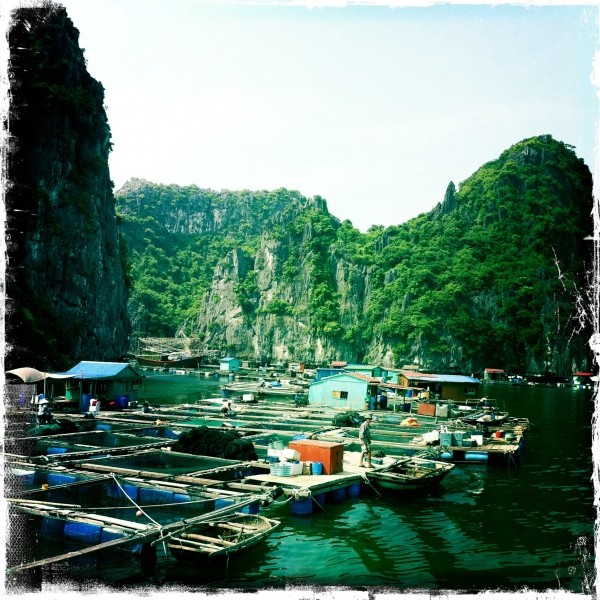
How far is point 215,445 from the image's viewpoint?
24.7 m

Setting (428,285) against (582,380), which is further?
(428,285)

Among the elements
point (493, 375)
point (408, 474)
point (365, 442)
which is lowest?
point (493, 375)

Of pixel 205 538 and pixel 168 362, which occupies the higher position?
pixel 205 538

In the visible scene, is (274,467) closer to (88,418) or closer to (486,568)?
(486,568)

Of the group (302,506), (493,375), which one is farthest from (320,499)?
(493,375)

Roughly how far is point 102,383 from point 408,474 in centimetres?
2238

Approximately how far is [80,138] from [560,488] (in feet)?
236

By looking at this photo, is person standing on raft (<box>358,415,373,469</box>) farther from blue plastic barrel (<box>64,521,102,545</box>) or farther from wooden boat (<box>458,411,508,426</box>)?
wooden boat (<box>458,411,508,426</box>)

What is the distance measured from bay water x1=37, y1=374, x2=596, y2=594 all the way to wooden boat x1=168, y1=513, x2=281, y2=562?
0.36 m

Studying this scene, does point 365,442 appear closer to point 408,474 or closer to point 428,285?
point 408,474

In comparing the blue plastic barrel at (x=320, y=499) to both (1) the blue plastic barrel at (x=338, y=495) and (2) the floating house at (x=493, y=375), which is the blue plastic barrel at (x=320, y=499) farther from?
(2) the floating house at (x=493, y=375)

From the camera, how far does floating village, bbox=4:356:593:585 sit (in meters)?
14.3

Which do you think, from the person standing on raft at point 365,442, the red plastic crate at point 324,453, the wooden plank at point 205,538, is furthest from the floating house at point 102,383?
the wooden plank at point 205,538

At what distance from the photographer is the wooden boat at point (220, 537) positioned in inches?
523
